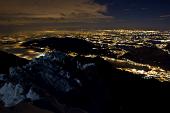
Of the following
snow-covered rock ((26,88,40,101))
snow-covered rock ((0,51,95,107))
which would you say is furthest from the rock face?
snow-covered rock ((26,88,40,101))

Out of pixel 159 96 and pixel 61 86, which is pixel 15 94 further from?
pixel 159 96

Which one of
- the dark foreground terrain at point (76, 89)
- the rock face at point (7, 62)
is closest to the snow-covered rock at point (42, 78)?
the dark foreground terrain at point (76, 89)

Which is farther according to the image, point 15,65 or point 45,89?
point 15,65

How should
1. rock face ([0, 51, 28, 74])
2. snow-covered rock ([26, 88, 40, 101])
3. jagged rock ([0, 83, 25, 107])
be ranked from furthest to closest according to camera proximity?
rock face ([0, 51, 28, 74])
snow-covered rock ([26, 88, 40, 101])
jagged rock ([0, 83, 25, 107])

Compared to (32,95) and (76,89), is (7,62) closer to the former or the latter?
(32,95)

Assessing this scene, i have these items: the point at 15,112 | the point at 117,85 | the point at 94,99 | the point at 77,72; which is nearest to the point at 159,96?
the point at 117,85

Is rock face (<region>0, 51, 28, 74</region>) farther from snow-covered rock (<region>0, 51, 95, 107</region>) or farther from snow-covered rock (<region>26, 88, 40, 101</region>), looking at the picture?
snow-covered rock (<region>26, 88, 40, 101</region>)

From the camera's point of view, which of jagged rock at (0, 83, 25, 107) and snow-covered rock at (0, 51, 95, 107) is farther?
snow-covered rock at (0, 51, 95, 107)
